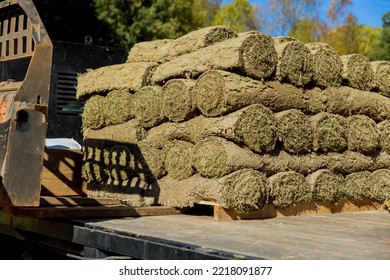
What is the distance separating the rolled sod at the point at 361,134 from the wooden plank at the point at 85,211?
1.60m

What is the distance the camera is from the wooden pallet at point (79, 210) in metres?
3.88

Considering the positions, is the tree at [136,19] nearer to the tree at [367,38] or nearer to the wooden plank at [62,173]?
the tree at [367,38]

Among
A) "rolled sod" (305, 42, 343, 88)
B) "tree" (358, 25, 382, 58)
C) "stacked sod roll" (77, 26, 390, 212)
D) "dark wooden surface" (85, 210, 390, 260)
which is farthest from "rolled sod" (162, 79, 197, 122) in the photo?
"tree" (358, 25, 382, 58)

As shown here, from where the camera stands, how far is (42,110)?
136 inches

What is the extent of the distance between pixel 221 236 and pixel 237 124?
1.09 meters

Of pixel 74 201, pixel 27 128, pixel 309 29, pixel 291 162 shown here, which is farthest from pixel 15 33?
pixel 309 29

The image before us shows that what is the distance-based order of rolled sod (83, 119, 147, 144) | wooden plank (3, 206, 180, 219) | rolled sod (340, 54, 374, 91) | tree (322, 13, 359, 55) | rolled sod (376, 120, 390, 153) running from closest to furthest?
1. wooden plank (3, 206, 180, 219)
2. rolled sod (83, 119, 147, 144)
3. rolled sod (340, 54, 374, 91)
4. rolled sod (376, 120, 390, 153)
5. tree (322, 13, 359, 55)

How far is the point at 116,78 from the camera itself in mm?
5281

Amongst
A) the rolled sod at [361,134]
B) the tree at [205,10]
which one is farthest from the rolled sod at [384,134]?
the tree at [205,10]

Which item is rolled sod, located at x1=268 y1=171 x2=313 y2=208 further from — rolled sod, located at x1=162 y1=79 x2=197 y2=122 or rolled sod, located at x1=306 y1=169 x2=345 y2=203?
rolled sod, located at x1=162 y1=79 x2=197 y2=122

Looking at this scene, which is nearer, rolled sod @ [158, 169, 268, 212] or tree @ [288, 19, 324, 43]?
rolled sod @ [158, 169, 268, 212]

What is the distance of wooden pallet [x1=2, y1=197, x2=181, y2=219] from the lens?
3.88m

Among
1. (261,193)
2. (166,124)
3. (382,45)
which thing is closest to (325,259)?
(261,193)

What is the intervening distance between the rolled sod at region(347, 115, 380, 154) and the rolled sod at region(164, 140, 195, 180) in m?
1.40
